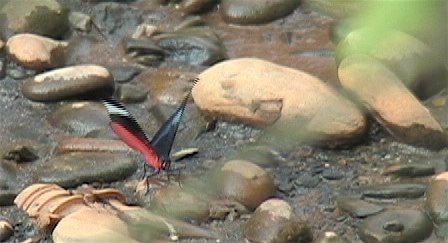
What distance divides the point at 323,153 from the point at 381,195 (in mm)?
365

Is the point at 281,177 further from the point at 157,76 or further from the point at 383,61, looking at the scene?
the point at 157,76

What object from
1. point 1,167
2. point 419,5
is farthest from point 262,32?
point 419,5

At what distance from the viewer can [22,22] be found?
430 cm

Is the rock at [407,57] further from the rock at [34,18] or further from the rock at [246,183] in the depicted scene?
the rock at [34,18]

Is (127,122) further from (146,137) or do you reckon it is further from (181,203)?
(181,203)

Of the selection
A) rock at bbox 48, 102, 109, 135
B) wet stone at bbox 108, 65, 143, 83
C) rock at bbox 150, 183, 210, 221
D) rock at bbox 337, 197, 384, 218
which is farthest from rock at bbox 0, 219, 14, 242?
wet stone at bbox 108, 65, 143, 83

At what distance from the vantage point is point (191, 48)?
13.7ft

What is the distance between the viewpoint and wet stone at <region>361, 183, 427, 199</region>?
309 cm

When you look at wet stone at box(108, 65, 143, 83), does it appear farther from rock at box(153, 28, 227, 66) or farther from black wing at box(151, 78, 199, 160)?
black wing at box(151, 78, 199, 160)

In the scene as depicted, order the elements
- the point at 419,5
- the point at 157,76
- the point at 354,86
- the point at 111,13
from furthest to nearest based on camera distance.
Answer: the point at 111,13 < the point at 157,76 < the point at 354,86 < the point at 419,5

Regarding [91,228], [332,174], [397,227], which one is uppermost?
[91,228]

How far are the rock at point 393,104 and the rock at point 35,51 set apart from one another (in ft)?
4.21

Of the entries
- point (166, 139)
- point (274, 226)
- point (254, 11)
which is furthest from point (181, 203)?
point (254, 11)

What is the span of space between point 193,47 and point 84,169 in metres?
1.12
